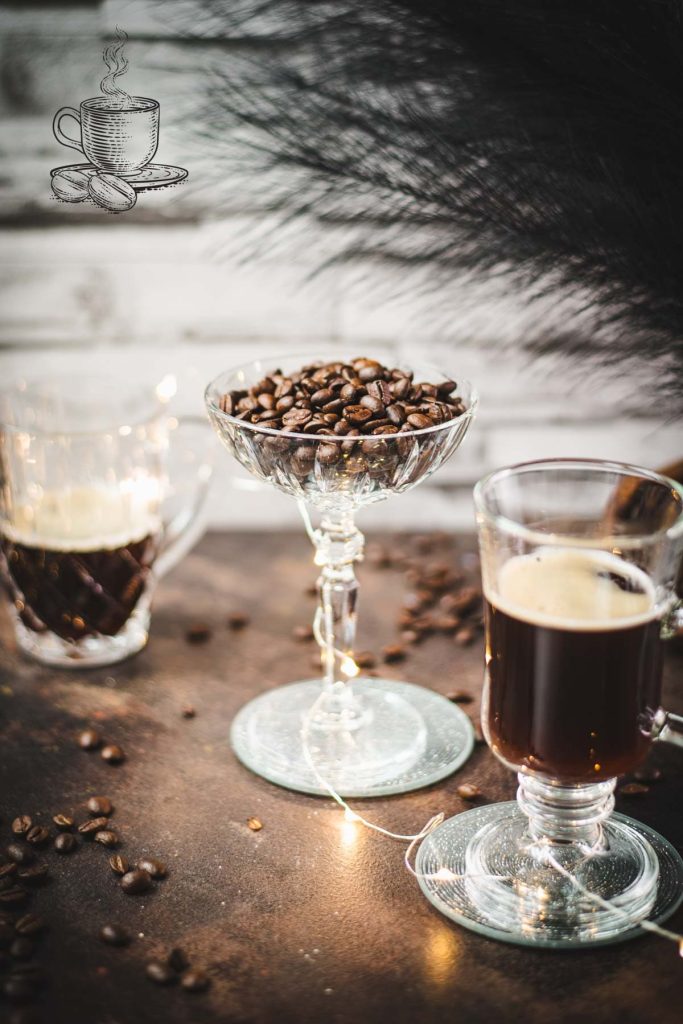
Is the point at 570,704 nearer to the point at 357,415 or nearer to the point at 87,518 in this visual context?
the point at 357,415

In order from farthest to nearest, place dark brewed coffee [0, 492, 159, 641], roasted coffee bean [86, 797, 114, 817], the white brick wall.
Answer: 1. the white brick wall
2. dark brewed coffee [0, 492, 159, 641]
3. roasted coffee bean [86, 797, 114, 817]

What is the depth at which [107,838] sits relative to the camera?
1.06 meters

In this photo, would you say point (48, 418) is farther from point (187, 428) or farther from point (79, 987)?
point (79, 987)

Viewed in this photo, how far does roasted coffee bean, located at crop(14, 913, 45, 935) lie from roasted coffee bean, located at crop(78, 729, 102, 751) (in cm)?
28

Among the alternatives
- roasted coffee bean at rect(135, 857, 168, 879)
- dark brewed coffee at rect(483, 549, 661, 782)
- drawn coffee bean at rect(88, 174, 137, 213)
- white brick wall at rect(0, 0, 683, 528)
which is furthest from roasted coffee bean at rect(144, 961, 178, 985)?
white brick wall at rect(0, 0, 683, 528)

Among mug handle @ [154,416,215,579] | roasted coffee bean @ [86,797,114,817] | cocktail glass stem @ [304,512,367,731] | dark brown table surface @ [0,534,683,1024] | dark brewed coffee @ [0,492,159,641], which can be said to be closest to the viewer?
dark brown table surface @ [0,534,683,1024]

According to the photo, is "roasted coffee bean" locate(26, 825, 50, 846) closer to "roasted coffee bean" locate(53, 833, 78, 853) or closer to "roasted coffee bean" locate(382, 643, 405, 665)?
"roasted coffee bean" locate(53, 833, 78, 853)

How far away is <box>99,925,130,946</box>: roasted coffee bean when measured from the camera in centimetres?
92

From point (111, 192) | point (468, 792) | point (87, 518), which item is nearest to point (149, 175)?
point (111, 192)

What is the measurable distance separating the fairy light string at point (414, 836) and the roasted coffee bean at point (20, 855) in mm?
290

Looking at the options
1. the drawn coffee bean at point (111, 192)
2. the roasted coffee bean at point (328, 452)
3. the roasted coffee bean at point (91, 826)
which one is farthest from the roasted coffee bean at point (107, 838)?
the drawn coffee bean at point (111, 192)

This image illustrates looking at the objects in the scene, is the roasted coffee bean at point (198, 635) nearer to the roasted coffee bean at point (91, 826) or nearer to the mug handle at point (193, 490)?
the mug handle at point (193, 490)

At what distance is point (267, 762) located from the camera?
1.19 m

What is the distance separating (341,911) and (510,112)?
79 centimetres
